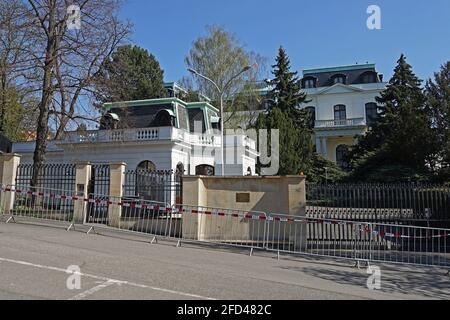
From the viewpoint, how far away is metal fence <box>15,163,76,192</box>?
15.7 m

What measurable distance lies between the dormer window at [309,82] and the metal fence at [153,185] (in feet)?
150

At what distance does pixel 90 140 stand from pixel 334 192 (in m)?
19.9

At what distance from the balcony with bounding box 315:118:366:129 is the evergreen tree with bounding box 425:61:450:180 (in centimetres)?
2338

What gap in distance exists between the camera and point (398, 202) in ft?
45.2

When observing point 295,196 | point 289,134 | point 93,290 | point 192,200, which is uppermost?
point 289,134

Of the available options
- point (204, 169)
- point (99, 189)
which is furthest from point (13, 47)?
point (204, 169)

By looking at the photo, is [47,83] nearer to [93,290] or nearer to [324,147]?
[93,290]

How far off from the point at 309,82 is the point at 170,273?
53552mm

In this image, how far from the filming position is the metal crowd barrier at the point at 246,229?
40.2 ft

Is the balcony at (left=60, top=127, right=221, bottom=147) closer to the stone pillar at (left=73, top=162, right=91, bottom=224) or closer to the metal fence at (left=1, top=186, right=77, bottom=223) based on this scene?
the metal fence at (left=1, top=186, right=77, bottom=223)

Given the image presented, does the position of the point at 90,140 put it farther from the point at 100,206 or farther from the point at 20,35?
the point at 100,206

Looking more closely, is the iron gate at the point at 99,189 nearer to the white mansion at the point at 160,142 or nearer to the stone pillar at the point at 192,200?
the stone pillar at the point at 192,200

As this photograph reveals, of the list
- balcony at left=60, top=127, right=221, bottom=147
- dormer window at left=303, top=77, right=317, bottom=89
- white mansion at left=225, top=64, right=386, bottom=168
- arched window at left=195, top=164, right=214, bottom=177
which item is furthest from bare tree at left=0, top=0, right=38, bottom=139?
dormer window at left=303, top=77, right=317, bottom=89

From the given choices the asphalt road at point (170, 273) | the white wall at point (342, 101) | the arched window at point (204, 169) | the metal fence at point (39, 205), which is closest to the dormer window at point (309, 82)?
the white wall at point (342, 101)
